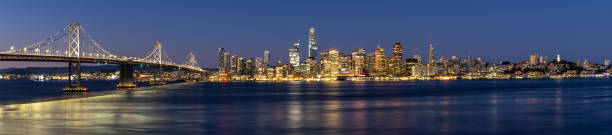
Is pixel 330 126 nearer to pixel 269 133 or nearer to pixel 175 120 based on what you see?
Answer: pixel 269 133

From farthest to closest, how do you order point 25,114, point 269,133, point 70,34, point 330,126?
1. point 70,34
2. point 25,114
3. point 330,126
4. point 269,133

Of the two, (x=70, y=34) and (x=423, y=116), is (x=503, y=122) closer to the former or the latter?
(x=423, y=116)

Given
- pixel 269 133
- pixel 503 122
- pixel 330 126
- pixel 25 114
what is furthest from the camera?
Answer: pixel 25 114

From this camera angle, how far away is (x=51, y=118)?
32.6m

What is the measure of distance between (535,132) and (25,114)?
26.4 m

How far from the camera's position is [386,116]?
36.5 m

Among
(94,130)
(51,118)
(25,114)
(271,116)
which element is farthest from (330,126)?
(25,114)

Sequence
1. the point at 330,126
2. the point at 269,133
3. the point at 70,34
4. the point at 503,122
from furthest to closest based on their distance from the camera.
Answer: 1. the point at 70,34
2. the point at 503,122
3. the point at 330,126
4. the point at 269,133

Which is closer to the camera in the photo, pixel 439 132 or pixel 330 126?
pixel 439 132

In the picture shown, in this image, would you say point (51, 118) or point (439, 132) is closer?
point (439, 132)

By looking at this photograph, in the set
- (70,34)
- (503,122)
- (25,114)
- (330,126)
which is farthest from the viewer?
(70,34)

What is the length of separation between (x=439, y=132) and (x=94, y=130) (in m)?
14.3

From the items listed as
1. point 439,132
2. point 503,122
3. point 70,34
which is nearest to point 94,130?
point 439,132

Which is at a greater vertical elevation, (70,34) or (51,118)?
(70,34)
